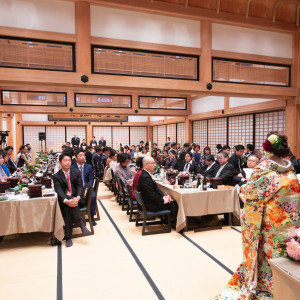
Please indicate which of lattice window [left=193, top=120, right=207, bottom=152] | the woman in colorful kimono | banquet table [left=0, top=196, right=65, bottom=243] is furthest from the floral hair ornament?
lattice window [left=193, top=120, right=207, bottom=152]

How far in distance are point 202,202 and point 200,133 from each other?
8824mm

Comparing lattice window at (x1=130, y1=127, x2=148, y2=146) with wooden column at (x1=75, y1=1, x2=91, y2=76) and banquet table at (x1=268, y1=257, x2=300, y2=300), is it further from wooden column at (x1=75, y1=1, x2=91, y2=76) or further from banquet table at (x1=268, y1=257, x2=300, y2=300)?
banquet table at (x1=268, y1=257, x2=300, y2=300)

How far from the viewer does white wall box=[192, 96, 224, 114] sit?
35.3ft

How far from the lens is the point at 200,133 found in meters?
12.8

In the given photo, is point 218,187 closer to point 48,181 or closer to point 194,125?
point 48,181

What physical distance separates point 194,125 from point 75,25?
30.2ft

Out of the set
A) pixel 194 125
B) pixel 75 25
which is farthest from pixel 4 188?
pixel 194 125

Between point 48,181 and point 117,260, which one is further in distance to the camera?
point 48,181

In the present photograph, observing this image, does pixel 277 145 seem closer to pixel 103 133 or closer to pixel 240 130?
pixel 240 130

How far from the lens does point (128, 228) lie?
450 cm

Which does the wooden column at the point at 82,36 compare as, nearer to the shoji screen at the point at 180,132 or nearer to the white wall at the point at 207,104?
the white wall at the point at 207,104

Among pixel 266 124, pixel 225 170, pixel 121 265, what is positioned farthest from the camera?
pixel 266 124

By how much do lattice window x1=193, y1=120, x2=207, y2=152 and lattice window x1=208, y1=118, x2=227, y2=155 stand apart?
0.41 metres

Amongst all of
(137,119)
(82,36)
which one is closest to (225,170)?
(82,36)
